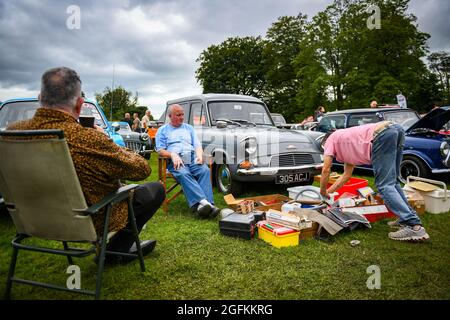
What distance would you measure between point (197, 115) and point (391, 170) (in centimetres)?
391

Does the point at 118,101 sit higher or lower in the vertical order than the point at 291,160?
higher

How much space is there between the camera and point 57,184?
6.44ft

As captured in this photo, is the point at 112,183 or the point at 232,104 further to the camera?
the point at 232,104

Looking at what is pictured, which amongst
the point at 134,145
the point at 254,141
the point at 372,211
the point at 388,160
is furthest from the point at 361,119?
the point at 134,145

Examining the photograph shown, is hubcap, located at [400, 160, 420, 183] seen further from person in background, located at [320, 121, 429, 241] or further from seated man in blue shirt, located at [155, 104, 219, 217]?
seated man in blue shirt, located at [155, 104, 219, 217]

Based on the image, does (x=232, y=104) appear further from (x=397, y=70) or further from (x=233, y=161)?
(x=397, y=70)

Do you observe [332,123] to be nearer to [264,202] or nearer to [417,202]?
[417,202]

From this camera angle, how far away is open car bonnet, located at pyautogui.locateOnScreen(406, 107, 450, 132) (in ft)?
19.0

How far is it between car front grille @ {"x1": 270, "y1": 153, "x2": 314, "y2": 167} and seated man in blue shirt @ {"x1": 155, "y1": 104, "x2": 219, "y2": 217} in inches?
45.7

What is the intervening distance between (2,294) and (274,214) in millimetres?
2573

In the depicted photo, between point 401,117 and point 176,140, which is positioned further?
point 401,117

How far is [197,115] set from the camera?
645 centimetres
